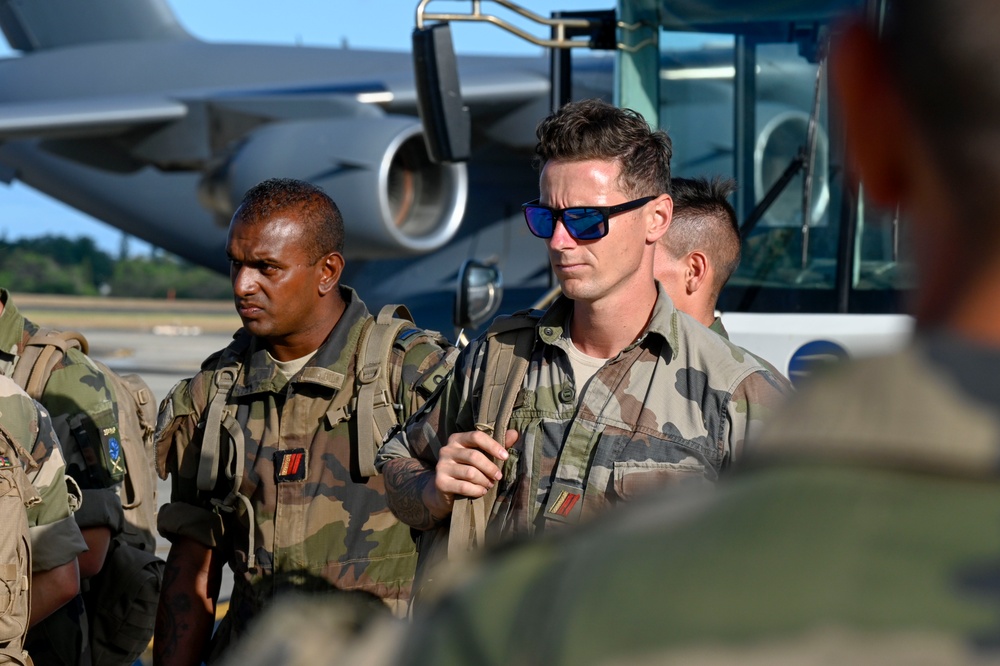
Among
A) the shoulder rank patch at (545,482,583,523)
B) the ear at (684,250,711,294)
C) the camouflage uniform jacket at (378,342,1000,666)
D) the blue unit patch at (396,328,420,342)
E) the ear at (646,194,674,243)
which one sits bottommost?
the blue unit patch at (396,328,420,342)

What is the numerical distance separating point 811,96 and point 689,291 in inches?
74.8

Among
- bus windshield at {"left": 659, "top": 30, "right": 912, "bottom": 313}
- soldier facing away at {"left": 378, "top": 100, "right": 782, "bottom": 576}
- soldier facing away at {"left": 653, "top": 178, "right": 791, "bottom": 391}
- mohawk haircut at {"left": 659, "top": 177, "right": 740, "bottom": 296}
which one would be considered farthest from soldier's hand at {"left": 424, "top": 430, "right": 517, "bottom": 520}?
bus windshield at {"left": 659, "top": 30, "right": 912, "bottom": 313}

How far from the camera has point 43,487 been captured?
2.49m

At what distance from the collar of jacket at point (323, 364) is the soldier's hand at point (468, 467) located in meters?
0.87

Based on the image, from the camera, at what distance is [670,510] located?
0.56 meters

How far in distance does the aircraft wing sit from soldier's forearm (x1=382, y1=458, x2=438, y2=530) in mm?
8983

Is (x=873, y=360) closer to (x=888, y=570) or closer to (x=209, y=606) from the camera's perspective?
(x=888, y=570)

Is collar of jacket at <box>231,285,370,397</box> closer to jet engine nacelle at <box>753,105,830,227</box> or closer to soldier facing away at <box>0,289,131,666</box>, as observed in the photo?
soldier facing away at <box>0,289,131,666</box>

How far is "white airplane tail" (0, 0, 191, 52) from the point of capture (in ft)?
48.3

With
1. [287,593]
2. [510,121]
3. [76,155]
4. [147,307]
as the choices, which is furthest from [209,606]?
[147,307]

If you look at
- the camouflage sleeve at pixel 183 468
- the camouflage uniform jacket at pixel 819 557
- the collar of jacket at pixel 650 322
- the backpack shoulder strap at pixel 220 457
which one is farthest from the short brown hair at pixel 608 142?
the camouflage uniform jacket at pixel 819 557

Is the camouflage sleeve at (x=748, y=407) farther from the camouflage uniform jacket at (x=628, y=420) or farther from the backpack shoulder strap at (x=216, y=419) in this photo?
the backpack shoulder strap at (x=216, y=419)

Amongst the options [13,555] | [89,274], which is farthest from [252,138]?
[89,274]

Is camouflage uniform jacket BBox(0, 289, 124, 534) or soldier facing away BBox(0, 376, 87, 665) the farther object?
camouflage uniform jacket BBox(0, 289, 124, 534)
